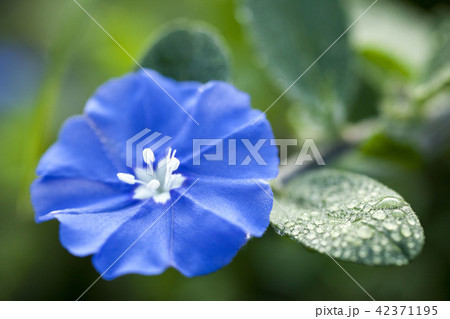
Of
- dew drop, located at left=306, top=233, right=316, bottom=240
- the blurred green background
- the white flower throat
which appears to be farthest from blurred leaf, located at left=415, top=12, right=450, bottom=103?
the white flower throat

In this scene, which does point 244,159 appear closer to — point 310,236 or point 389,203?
point 310,236

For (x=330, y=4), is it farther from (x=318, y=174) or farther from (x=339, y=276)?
(x=339, y=276)

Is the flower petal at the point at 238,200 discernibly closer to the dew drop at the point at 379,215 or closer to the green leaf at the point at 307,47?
the dew drop at the point at 379,215

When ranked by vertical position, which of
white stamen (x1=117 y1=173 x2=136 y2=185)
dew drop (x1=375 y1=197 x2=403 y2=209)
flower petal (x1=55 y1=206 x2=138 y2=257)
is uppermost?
white stamen (x1=117 y1=173 x2=136 y2=185)

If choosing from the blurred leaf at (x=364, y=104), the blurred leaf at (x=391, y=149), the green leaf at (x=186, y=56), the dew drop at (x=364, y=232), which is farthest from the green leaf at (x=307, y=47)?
the dew drop at (x=364, y=232)

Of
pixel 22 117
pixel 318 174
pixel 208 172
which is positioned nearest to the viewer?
pixel 208 172

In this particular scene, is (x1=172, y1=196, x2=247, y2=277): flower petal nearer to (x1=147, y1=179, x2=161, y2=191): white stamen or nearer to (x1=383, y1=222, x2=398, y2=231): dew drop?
(x1=147, y1=179, x2=161, y2=191): white stamen
